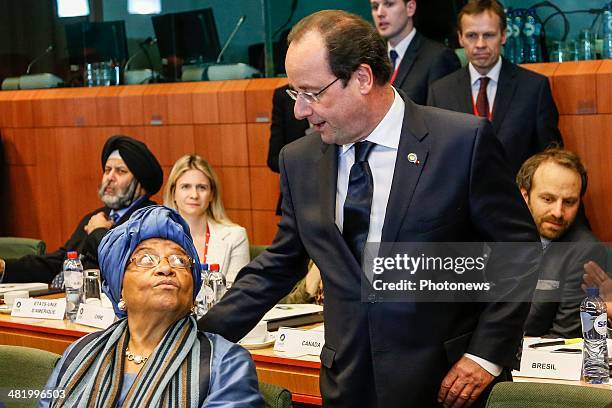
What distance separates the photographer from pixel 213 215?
5.68 meters

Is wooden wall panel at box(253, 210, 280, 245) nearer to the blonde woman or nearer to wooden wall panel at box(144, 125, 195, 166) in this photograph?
wooden wall panel at box(144, 125, 195, 166)

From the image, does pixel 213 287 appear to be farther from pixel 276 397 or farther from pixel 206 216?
pixel 276 397

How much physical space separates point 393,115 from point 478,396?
0.76m

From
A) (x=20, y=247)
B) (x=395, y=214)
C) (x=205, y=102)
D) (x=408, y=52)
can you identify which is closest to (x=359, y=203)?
(x=395, y=214)

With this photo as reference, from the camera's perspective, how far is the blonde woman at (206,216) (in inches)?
217

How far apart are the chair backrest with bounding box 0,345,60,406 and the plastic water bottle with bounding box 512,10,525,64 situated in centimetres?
431

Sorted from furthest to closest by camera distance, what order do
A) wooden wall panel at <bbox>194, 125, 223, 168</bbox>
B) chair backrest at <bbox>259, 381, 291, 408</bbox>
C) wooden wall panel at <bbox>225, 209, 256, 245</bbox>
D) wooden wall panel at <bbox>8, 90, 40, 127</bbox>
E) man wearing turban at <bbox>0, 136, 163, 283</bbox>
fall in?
wooden wall panel at <bbox>8, 90, 40, 127</bbox> < wooden wall panel at <bbox>194, 125, 223, 168</bbox> < wooden wall panel at <bbox>225, 209, 256, 245</bbox> < man wearing turban at <bbox>0, 136, 163, 283</bbox> < chair backrest at <bbox>259, 381, 291, 408</bbox>

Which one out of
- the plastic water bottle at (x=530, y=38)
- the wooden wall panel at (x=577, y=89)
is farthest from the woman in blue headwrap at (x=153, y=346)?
the plastic water bottle at (x=530, y=38)

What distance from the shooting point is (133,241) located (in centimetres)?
303

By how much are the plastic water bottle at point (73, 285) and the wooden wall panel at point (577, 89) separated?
3009 mm

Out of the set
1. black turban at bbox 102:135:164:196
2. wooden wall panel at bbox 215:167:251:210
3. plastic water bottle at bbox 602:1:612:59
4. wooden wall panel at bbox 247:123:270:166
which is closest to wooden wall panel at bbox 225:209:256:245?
wooden wall panel at bbox 215:167:251:210

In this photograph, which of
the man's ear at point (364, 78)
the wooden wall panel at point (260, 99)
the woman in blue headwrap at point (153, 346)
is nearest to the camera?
the man's ear at point (364, 78)

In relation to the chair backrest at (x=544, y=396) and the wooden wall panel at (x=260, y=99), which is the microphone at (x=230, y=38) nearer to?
the wooden wall panel at (x=260, y=99)

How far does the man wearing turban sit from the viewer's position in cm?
568
